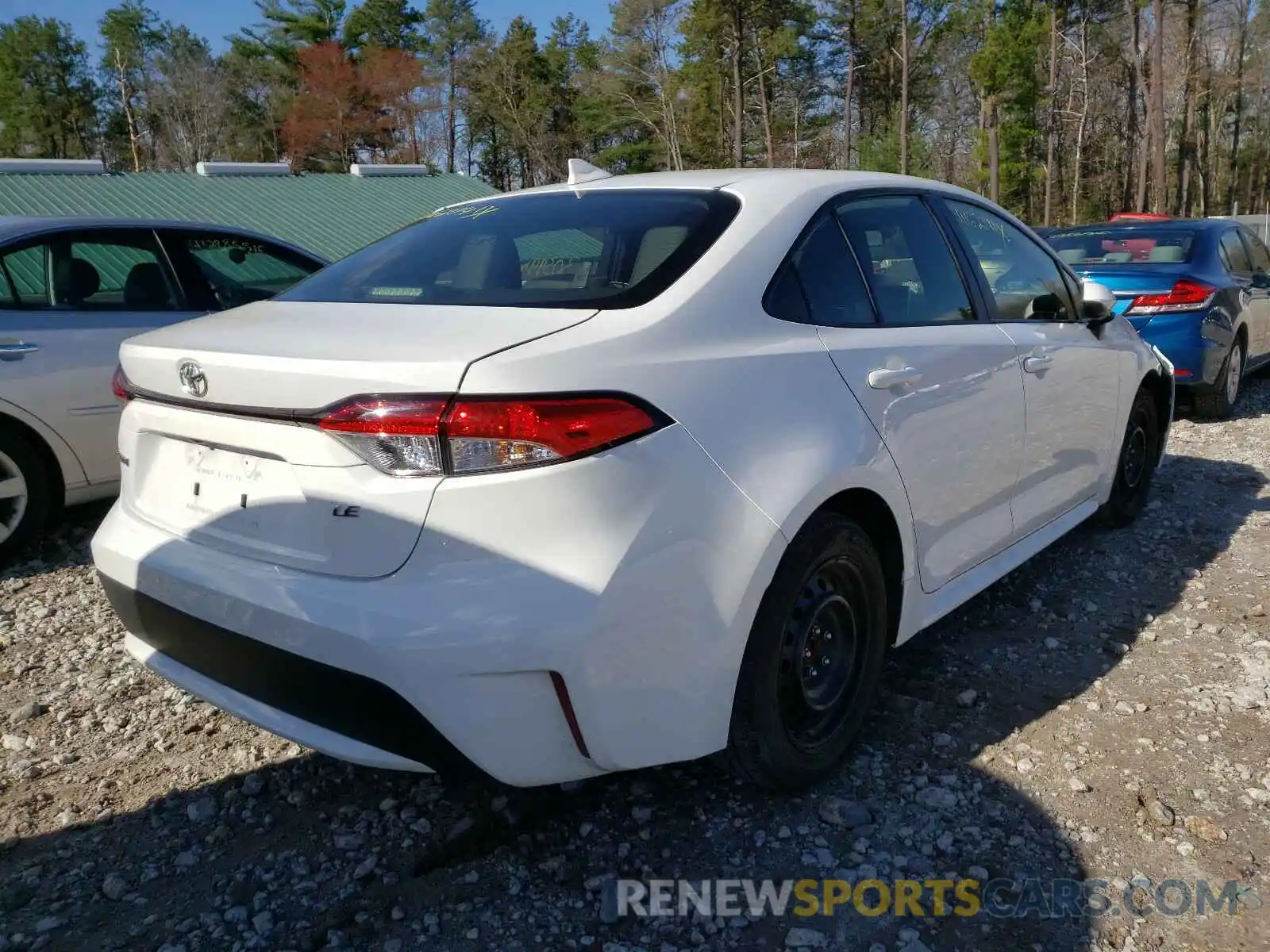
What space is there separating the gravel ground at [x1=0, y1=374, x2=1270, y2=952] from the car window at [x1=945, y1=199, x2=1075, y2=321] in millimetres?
1220

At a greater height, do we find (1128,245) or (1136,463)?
(1128,245)

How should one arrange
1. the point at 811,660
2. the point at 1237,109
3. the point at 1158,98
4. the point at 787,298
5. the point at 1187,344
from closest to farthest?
the point at 787,298 → the point at 811,660 → the point at 1187,344 → the point at 1158,98 → the point at 1237,109

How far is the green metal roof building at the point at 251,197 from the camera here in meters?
14.7

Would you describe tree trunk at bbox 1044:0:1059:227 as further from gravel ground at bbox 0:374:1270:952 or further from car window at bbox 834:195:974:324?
gravel ground at bbox 0:374:1270:952

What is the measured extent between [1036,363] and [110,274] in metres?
4.15

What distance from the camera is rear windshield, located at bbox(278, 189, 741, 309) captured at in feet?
7.65

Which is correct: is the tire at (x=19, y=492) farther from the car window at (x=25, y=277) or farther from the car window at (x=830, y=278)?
the car window at (x=830, y=278)

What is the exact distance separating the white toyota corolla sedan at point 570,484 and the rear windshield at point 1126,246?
5246 mm

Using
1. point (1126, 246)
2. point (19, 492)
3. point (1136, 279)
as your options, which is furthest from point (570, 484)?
point (1126, 246)

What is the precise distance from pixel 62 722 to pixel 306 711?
1535mm

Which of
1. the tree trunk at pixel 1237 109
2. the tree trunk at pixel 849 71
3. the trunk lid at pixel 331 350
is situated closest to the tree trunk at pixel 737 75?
the tree trunk at pixel 849 71

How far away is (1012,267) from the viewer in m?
3.72

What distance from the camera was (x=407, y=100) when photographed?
53.2m

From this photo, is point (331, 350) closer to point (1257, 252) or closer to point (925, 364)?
point (925, 364)
